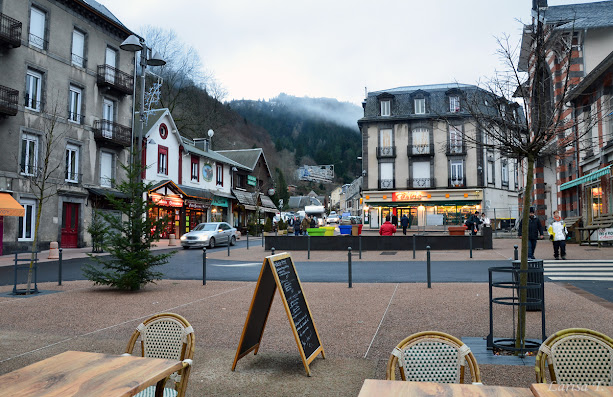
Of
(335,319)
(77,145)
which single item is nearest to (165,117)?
(77,145)

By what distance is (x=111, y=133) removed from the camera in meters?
27.1

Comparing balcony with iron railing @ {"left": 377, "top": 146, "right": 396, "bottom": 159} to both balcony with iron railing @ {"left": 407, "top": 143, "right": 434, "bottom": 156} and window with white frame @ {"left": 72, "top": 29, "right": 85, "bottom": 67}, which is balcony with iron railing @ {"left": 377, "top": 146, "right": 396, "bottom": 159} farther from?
window with white frame @ {"left": 72, "top": 29, "right": 85, "bottom": 67}

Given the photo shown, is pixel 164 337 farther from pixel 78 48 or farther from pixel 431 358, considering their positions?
pixel 78 48

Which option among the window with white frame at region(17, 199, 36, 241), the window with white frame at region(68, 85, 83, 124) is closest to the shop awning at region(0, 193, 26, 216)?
the window with white frame at region(17, 199, 36, 241)

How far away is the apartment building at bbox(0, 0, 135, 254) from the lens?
69.9 ft

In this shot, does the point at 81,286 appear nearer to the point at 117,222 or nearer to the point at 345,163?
the point at 117,222

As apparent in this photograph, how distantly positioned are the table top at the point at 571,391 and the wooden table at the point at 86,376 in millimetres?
2073

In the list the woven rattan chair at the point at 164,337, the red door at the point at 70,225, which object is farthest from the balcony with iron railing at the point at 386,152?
the woven rattan chair at the point at 164,337

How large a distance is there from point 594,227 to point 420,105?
27.8 m

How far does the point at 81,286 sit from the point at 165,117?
24630mm

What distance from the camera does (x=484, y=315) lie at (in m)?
7.38

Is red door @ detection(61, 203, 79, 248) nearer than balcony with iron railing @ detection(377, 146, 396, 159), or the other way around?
red door @ detection(61, 203, 79, 248)

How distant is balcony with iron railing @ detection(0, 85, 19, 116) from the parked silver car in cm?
982

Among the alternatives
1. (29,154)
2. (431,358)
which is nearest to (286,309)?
(431,358)
